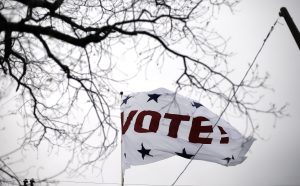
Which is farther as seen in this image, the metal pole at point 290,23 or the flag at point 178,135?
the flag at point 178,135

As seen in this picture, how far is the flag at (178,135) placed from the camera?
8.30m

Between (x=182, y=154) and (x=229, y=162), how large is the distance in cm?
117

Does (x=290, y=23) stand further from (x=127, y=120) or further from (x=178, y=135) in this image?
(x=127, y=120)

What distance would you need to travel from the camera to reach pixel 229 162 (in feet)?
26.6

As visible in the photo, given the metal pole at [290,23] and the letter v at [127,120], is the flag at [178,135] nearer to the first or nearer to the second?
the letter v at [127,120]

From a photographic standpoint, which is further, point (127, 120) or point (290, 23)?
point (127, 120)

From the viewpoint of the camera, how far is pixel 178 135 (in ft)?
28.7

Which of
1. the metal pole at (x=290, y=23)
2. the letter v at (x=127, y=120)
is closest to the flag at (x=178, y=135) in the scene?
the letter v at (x=127, y=120)

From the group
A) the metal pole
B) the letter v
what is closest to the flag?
the letter v

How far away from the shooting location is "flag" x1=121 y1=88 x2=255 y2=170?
27.2 ft

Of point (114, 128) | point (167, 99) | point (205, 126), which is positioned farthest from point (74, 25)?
point (205, 126)

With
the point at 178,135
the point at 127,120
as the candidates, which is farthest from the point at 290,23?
the point at 127,120

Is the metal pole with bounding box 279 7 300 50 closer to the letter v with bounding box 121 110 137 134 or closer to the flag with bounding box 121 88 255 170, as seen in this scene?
the flag with bounding box 121 88 255 170

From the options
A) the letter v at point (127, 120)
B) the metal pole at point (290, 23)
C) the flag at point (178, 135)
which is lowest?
the flag at point (178, 135)
